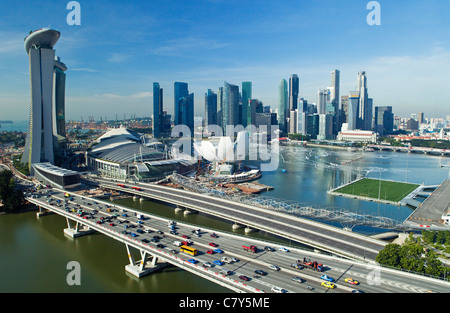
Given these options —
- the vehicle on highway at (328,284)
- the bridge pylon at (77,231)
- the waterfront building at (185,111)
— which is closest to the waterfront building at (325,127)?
the waterfront building at (185,111)

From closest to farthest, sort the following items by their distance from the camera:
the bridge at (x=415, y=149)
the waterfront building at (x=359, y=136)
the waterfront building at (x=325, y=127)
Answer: the bridge at (x=415, y=149) → the waterfront building at (x=359, y=136) → the waterfront building at (x=325, y=127)

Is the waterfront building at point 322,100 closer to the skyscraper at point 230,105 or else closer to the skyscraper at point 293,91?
the skyscraper at point 293,91

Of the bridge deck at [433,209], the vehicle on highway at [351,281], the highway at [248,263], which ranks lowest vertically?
the bridge deck at [433,209]

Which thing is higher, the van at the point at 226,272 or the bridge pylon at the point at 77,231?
the van at the point at 226,272

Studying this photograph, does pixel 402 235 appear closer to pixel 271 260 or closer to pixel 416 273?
pixel 416 273

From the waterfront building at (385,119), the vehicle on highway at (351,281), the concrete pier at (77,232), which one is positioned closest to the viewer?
the vehicle on highway at (351,281)

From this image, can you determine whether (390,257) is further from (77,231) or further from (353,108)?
(353,108)

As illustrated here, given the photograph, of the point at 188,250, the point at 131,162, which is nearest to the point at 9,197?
the point at 131,162

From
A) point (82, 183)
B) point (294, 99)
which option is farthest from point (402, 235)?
point (294, 99)
